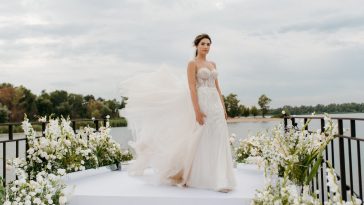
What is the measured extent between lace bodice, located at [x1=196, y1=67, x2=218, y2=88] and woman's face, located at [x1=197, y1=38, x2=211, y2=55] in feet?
0.73

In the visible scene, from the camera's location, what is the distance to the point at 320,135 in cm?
470

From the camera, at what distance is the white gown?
5012mm

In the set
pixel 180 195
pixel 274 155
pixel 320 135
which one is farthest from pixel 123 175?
pixel 320 135

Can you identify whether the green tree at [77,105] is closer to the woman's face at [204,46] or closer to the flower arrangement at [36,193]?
the woman's face at [204,46]

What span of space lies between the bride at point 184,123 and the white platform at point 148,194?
21cm

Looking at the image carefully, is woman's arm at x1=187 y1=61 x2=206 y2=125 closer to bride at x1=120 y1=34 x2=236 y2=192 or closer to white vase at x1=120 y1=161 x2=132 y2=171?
bride at x1=120 y1=34 x2=236 y2=192

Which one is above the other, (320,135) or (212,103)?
(212,103)

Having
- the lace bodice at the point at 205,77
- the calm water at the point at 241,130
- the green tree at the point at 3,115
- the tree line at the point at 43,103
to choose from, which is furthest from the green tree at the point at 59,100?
the lace bodice at the point at 205,77

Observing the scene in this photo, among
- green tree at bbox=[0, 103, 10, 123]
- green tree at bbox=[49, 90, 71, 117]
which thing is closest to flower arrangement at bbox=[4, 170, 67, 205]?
green tree at bbox=[0, 103, 10, 123]

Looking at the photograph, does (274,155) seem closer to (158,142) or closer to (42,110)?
(158,142)

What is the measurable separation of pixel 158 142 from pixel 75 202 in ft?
4.30

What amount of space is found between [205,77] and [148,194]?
1563 mm

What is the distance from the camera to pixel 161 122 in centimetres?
555

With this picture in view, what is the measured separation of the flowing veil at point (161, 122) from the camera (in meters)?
5.28
